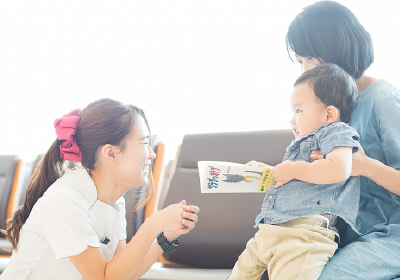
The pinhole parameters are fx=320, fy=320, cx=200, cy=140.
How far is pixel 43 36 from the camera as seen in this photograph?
2.95 m

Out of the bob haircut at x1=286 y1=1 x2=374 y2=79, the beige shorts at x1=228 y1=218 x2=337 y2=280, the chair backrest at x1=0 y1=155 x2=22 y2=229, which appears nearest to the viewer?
the beige shorts at x1=228 y1=218 x2=337 y2=280

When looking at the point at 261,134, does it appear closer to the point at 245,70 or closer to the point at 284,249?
the point at 284,249

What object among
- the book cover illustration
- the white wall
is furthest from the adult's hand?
the white wall

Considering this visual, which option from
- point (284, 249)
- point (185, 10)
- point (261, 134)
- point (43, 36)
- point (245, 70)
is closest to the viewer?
point (284, 249)

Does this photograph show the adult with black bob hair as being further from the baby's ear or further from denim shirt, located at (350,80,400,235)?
the baby's ear

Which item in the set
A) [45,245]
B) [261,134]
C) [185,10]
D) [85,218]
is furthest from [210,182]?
[185,10]

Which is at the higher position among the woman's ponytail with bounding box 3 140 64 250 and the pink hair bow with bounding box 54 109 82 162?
the pink hair bow with bounding box 54 109 82 162

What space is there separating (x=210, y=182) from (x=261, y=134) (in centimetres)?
72

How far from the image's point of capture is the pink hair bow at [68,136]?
1.09m

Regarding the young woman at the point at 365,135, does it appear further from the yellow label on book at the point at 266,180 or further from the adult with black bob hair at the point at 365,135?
the yellow label on book at the point at 266,180

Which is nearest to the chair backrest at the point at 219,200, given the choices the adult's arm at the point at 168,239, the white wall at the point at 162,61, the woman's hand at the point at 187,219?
the adult's arm at the point at 168,239

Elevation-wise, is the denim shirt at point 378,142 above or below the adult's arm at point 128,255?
above

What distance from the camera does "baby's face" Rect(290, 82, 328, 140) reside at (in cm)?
96

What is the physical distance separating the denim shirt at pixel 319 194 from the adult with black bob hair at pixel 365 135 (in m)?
0.05
